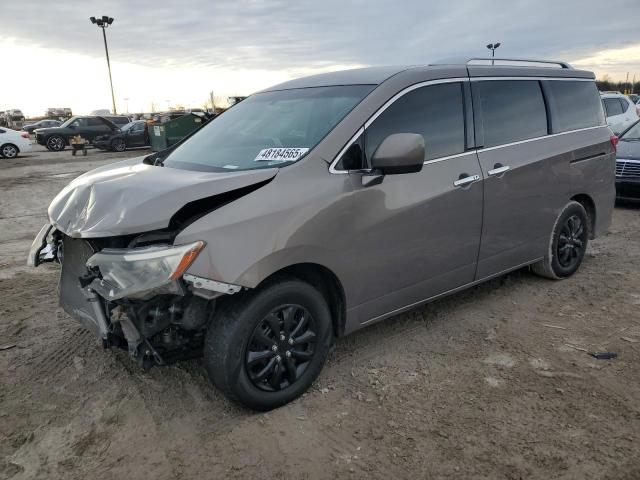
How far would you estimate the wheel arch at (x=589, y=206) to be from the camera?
4958mm

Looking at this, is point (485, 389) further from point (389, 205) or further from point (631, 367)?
point (389, 205)

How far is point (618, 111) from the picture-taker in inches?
508

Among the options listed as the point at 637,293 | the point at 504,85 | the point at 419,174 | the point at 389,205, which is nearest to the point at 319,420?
the point at 389,205

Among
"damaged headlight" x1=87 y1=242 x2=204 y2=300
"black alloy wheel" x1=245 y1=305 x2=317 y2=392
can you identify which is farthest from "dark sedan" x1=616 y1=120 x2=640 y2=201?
"damaged headlight" x1=87 y1=242 x2=204 y2=300

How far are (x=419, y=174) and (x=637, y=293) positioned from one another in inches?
104

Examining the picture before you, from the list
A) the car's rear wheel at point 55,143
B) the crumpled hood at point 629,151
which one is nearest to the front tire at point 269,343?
the crumpled hood at point 629,151

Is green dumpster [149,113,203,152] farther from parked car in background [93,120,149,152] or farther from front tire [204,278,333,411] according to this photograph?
front tire [204,278,333,411]

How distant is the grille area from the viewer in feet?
26.6

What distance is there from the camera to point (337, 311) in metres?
3.28

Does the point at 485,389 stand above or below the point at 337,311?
below

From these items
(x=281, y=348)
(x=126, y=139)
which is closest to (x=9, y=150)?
(x=126, y=139)

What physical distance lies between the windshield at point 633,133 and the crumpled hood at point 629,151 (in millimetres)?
278

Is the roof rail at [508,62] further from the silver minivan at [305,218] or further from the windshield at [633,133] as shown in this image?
the windshield at [633,133]

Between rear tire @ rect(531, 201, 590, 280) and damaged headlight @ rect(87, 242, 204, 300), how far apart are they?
11.3 ft
